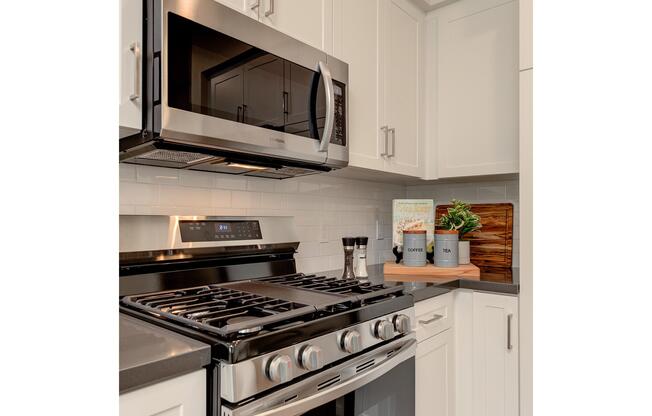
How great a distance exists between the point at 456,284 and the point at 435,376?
1.34ft

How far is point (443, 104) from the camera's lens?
232cm

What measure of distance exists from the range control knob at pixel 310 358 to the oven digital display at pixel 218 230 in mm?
679

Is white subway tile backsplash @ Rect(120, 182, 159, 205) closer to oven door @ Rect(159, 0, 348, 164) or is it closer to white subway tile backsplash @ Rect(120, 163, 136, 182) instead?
white subway tile backsplash @ Rect(120, 163, 136, 182)

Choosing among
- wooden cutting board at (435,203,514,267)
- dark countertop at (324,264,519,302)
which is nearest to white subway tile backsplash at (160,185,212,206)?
dark countertop at (324,264,519,302)

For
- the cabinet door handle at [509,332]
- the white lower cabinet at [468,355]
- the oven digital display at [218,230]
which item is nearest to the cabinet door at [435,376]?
the white lower cabinet at [468,355]

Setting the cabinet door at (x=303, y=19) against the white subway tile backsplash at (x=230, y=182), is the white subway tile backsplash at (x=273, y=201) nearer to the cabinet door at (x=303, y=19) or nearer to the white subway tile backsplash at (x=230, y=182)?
the white subway tile backsplash at (x=230, y=182)

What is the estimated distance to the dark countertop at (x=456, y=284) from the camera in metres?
1.61

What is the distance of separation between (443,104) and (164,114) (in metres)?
1.70

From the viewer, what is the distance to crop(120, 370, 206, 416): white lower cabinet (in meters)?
0.74

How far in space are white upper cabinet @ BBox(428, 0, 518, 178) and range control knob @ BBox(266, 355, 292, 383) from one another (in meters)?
1.63

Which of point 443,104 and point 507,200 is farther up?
point 443,104

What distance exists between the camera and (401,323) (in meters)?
1.34
